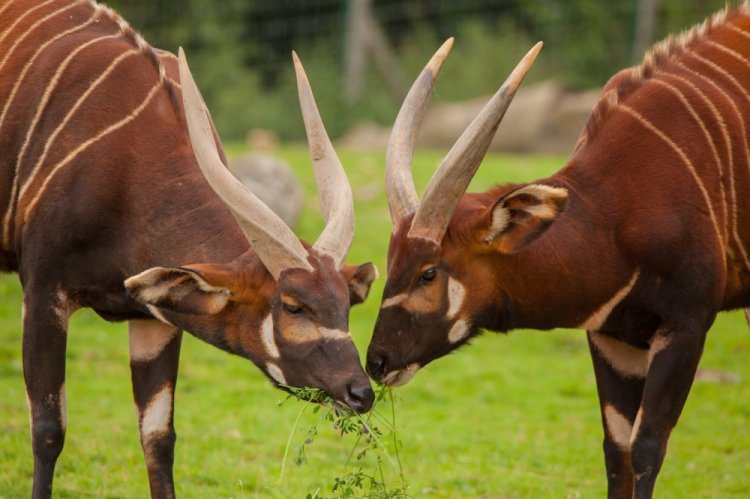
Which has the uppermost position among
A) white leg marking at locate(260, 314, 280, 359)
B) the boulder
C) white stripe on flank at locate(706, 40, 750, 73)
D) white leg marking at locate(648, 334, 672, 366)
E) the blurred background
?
white stripe on flank at locate(706, 40, 750, 73)

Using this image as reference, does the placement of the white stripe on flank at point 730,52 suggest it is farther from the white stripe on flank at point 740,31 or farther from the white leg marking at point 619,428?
the white leg marking at point 619,428

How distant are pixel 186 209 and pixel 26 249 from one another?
793mm

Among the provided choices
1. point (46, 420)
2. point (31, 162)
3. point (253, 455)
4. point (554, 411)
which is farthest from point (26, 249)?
point (554, 411)

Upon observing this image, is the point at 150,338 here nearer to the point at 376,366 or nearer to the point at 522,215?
the point at 376,366

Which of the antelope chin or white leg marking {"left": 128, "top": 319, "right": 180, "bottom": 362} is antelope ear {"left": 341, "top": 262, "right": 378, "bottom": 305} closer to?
the antelope chin

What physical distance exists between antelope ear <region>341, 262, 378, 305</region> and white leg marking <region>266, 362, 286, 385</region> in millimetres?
447

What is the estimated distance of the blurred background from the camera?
64.0 ft

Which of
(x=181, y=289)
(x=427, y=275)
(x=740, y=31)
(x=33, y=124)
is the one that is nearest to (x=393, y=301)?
(x=427, y=275)

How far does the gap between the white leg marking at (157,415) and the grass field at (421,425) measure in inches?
23.1

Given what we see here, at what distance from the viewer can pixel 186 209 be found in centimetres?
600

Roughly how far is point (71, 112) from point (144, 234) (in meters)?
0.78

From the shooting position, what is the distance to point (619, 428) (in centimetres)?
654

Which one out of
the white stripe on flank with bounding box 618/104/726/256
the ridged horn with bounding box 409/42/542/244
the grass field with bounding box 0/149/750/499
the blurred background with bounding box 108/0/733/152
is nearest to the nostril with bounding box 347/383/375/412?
the ridged horn with bounding box 409/42/542/244

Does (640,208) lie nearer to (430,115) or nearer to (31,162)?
(31,162)
